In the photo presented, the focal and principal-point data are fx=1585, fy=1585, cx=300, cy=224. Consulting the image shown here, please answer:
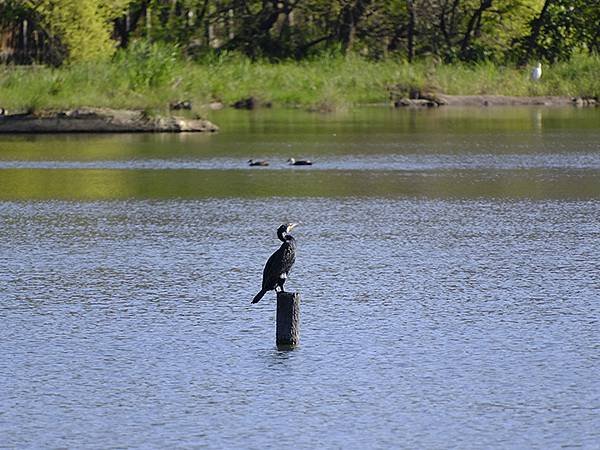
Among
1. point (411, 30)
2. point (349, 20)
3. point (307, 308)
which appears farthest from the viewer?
point (349, 20)

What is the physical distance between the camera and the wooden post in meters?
12.2

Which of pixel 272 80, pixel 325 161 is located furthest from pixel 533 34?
pixel 325 161

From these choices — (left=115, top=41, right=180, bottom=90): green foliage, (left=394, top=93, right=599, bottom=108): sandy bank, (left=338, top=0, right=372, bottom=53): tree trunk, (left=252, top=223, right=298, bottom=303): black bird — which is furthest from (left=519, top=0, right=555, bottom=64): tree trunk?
(left=252, top=223, right=298, bottom=303): black bird

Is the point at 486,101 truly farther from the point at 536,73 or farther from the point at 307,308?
the point at 307,308

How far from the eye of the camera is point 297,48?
61.7 metres

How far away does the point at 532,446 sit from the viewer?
980 cm

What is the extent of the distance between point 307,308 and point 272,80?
131 ft

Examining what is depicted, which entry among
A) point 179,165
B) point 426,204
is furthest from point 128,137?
point 426,204

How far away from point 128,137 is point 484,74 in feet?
70.6

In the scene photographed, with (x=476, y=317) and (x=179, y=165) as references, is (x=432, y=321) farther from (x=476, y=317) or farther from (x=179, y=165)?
(x=179, y=165)

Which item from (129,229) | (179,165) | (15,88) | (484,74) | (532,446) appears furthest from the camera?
(484,74)

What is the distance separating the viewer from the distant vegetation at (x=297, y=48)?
43156mm

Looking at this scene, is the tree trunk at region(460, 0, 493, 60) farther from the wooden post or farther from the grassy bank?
the wooden post

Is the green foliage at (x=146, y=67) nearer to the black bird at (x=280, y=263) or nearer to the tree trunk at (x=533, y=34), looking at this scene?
the tree trunk at (x=533, y=34)
